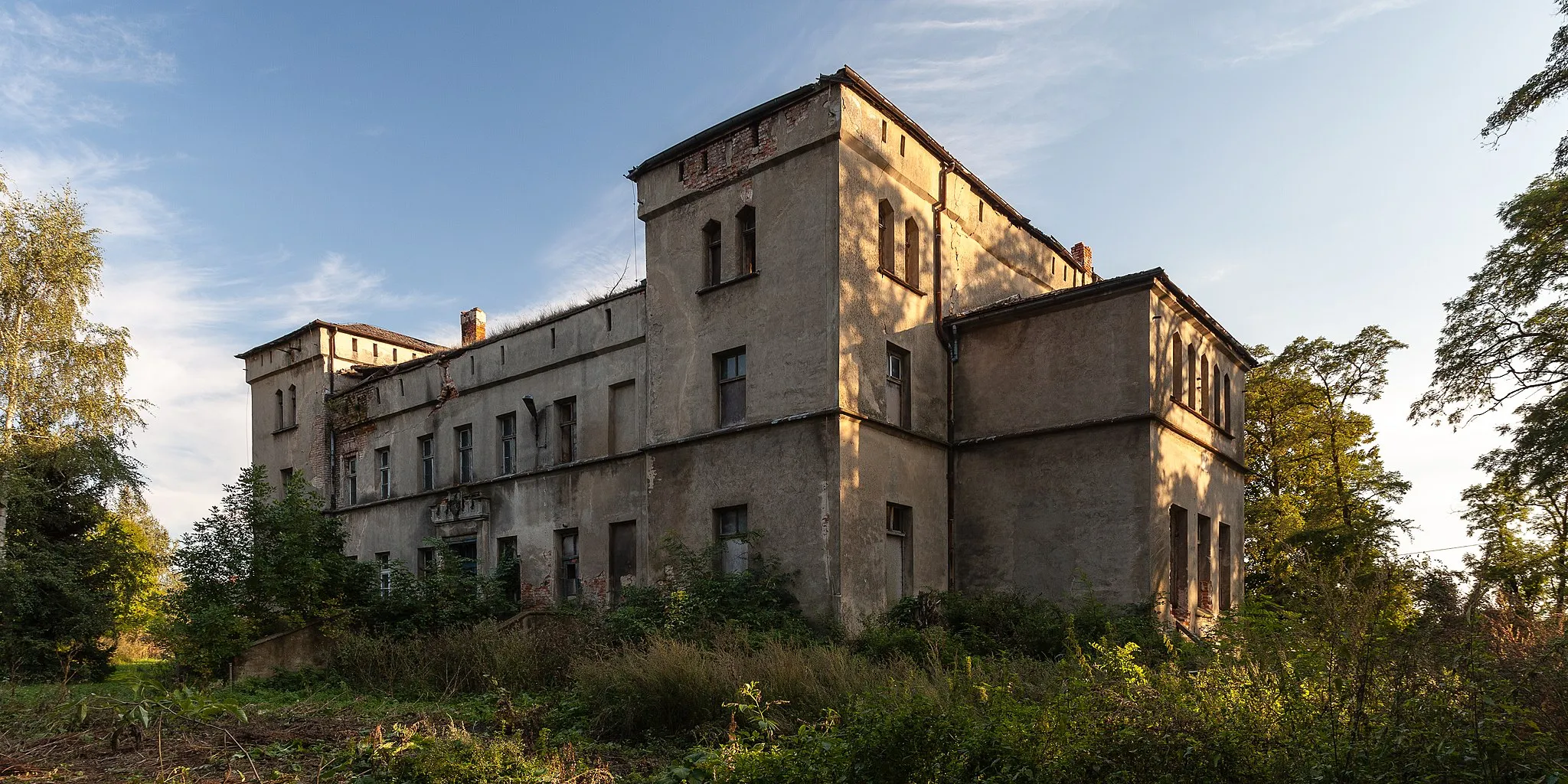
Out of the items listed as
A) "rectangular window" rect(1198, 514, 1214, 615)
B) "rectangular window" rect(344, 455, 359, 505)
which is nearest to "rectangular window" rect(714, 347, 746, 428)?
"rectangular window" rect(1198, 514, 1214, 615)

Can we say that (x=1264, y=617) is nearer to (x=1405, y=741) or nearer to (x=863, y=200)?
(x=1405, y=741)

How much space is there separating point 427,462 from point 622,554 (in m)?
8.21

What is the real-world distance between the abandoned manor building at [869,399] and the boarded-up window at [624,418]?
59 millimetres

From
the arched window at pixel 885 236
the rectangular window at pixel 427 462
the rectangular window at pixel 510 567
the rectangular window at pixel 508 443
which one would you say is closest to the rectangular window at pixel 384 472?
the rectangular window at pixel 427 462

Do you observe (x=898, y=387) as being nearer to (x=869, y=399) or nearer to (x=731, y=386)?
(x=869, y=399)

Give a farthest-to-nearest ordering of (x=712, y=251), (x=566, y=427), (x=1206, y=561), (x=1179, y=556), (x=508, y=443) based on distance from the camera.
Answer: (x=508, y=443), (x=566, y=427), (x=1206, y=561), (x=712, y=251), (x=1179, y=556)

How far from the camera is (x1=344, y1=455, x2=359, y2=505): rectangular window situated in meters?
28.2

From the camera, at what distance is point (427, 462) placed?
2611 cm

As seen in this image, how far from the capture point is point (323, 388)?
29.2 metres

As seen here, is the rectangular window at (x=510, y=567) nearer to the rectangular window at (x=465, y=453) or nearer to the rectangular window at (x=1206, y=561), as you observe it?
the rectangular window at (x=465, y=453)

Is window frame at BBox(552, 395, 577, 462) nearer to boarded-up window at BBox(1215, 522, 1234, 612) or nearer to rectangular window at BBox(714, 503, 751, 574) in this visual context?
rectangular window at BBox(714, 503, 751, 574)

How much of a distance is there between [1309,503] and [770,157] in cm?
1963

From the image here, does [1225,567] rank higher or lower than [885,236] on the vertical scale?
lower

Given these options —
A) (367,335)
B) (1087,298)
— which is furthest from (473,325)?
(1087,298)
